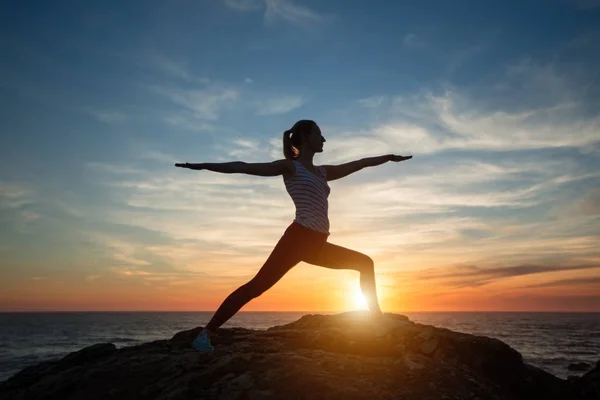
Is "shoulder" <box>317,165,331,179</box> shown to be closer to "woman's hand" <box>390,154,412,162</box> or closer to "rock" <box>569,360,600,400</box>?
"woman's hand" <box>390,154,412,162</box>

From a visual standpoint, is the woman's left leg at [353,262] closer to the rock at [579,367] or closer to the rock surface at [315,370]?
the rock surface at [315,370]

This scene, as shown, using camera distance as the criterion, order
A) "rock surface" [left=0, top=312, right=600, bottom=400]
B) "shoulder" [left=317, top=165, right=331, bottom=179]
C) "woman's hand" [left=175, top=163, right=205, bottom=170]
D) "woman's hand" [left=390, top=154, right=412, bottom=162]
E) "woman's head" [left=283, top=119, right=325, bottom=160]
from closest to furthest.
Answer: "rock surface" [left=0, top=312, right=600, bottom=400] → "woman's hand" [left=175, top=163, right=205, bottom=170] → "woman's head" [left=283, top=119, right=325, bottom=160] → "shoulder" [left=317, top=165, right=331, bottom=179] → "woman's hand" [left=390, top=154, right=412, bottom=162]

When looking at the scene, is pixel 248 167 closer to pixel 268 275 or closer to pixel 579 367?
pixel 268 275

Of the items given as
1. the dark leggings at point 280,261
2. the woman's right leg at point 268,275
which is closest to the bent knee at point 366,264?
the dark leggings at point 280,261

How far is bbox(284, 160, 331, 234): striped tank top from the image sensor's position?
5.35m

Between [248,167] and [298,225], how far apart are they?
2.99ft

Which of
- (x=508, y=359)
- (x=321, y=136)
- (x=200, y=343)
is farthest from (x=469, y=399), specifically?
(x=321, y=136)

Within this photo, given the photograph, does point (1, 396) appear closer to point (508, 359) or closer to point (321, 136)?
point (321, 136)

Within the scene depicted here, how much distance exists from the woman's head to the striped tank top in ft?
0.87

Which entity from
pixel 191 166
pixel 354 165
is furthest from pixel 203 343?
pixel 354 165

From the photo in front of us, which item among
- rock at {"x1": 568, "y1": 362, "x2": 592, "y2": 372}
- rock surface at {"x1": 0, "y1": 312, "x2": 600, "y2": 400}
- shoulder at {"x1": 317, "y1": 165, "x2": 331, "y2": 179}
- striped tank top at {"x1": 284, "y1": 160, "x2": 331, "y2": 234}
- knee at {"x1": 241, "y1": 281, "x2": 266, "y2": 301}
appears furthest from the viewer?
rock at {"x1": 568, "y1": 362, "x2": 592, "y2": 372}

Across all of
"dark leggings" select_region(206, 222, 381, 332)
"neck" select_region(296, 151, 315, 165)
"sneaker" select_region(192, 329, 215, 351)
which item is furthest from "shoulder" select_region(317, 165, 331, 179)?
"sneaker" select_region(192, 329, 215, 351)

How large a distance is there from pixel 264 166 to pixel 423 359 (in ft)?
9.35

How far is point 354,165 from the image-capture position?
6.39 meters
